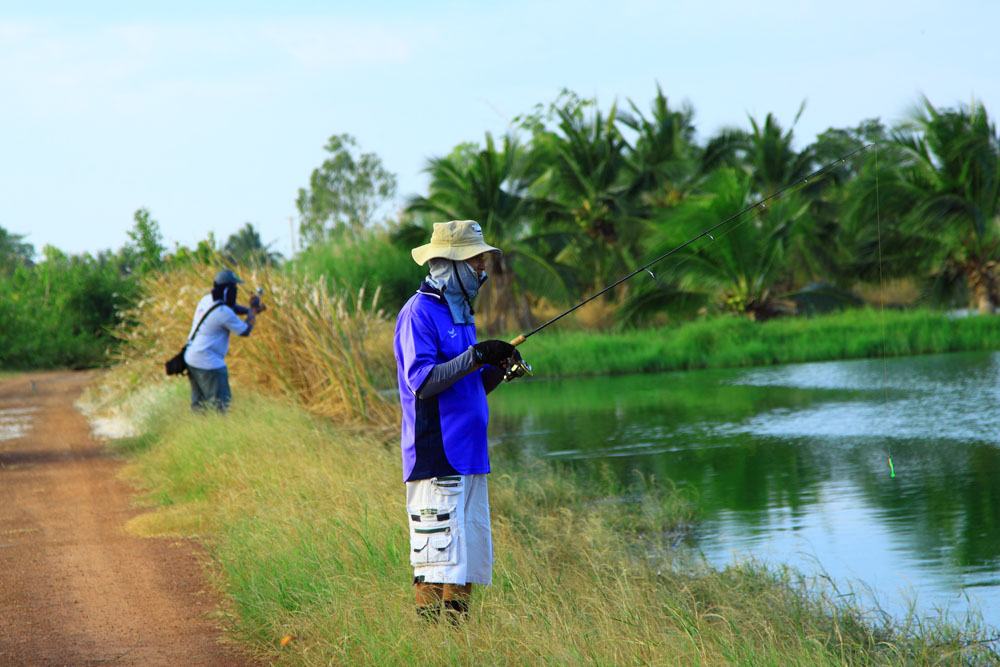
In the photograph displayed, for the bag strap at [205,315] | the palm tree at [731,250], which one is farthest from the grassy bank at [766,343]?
the bag strap at [205,315]

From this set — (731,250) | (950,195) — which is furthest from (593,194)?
(950,195)

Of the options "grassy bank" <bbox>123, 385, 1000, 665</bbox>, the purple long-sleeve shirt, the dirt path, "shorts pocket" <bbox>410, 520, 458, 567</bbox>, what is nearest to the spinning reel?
the purple long-sleeve shirt

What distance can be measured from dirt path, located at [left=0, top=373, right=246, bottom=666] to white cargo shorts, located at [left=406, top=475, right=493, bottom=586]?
117 cm

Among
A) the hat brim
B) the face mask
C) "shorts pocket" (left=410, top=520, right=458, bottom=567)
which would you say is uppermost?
the hat brim

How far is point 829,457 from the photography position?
10.9 m

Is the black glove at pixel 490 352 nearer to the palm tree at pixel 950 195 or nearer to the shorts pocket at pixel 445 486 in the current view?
the shorts pocket at pixel 445 486

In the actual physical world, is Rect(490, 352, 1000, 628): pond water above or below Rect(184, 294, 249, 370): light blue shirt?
below

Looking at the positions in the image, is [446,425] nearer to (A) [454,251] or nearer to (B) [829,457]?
(A) [454,251]

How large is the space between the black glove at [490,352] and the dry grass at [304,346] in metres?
7.22

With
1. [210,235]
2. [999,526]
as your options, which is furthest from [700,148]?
[999,526]

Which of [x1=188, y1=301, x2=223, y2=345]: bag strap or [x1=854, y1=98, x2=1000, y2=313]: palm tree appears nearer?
[x1=188, y1=301, x2=223, y2=345]: bag strap

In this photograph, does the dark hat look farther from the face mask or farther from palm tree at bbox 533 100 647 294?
palm tree at bbox 533 100 647 294

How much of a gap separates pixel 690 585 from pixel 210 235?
12.2 metres

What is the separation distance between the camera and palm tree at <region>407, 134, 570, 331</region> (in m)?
29.9
